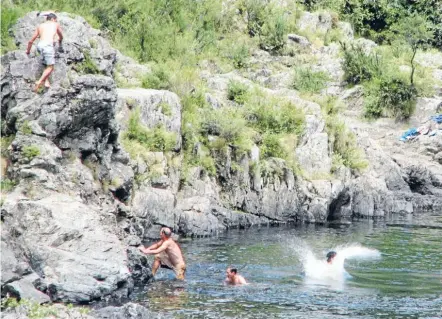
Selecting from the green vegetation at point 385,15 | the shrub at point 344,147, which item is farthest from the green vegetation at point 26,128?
the green vegetation at point 385,15

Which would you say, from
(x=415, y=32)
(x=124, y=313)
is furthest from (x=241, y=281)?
(x=415, y=32)

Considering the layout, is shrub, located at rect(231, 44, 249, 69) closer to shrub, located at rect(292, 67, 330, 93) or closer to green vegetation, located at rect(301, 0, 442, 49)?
shrub, located at rect(292, 67, 330, 93)

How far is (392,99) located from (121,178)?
22.0 m

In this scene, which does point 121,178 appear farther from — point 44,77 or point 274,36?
point 274,36

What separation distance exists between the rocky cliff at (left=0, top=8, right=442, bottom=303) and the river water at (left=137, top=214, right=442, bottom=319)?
1177mm

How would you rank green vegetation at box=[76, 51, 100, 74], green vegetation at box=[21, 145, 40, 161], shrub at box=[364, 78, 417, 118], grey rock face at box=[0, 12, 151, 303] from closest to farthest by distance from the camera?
grey rock face at box=[0, 12, 151, 303], green vegetation at box=[21, 145, 40, 161], green vegetation at box=[76, 51, 100, 74], shrub at box=[364, 78, 417, 118]

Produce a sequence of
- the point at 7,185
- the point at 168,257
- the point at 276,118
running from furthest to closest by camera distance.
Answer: the point at 276,118
the point at 168,257
the point at 7,185

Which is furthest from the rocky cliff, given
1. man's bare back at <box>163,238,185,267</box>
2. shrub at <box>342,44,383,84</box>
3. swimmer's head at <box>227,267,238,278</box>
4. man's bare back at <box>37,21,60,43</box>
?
shrub at <box>342,44,383,84</box>

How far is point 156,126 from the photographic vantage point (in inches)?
1080

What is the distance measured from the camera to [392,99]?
4112 cm

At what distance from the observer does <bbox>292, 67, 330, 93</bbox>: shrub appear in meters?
40.5

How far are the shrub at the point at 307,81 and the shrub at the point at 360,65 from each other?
1.88m

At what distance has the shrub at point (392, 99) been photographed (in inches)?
1610

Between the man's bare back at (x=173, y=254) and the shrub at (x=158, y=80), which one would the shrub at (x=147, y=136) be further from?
the man's bare back at (x=173, y=254)
